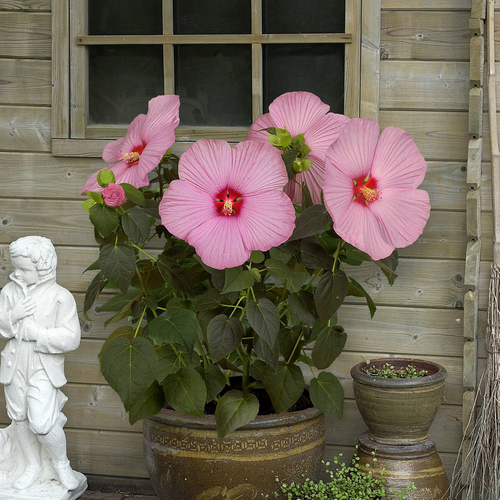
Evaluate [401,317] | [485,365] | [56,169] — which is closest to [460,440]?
[485,365]

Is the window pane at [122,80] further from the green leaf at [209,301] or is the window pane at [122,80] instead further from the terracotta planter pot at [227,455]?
the terracotta planter pot at [227,455]

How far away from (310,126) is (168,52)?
60 cm

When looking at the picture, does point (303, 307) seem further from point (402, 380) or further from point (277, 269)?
point (402, 380)

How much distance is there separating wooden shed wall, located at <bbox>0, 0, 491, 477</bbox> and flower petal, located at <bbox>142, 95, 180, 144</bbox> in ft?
1.56

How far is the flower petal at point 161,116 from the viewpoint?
69.6 inches

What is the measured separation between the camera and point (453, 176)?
6.93ft

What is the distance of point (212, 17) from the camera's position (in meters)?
2.19


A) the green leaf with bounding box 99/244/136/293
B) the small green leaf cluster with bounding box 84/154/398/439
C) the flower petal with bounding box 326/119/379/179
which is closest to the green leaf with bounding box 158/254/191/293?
the small green leaf cluster with bounding box 84/154/398/439

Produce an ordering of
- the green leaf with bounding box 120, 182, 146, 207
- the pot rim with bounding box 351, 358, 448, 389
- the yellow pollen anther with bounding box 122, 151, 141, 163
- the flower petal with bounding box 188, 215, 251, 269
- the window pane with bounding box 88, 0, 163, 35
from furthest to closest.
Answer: the window pane with bounding box 88, 0, 163, 35, the pot rim with bounding box 351, 358, 448, 389, the yellow pollen anther with bounding box 122, 151, 141, 163, the green leaf with bounding box 120, 182, 146, 207, the flower petal with bounding box 188, 215, 251, 269

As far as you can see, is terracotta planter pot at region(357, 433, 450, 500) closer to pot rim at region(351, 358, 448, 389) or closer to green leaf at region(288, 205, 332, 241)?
pot rim at region(351, 358, 448, 389)

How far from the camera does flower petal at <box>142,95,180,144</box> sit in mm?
1768

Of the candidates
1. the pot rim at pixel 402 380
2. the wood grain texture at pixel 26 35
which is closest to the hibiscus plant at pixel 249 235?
the pot rim at pixel 402 380

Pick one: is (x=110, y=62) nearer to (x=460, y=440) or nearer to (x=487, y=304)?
(x=487, y=304)

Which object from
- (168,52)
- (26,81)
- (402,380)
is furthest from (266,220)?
(26,81)
